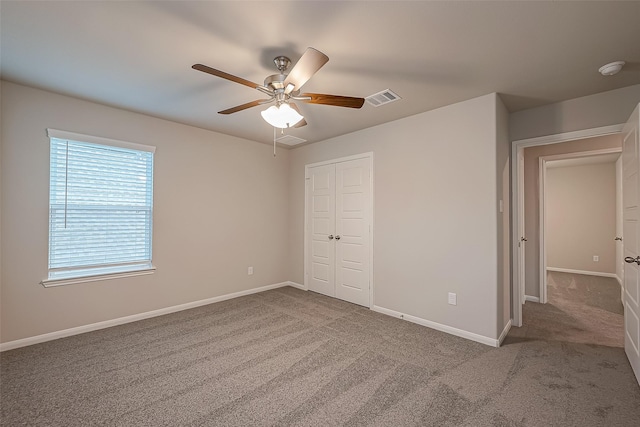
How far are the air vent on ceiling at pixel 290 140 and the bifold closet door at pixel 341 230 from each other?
516 mm

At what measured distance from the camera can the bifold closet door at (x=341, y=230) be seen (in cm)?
400

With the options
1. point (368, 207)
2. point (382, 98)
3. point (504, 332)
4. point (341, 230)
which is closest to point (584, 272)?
point (504, 332)

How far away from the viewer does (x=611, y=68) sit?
2.23 metres

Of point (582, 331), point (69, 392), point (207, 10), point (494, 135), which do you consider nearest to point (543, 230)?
point (582, 331)

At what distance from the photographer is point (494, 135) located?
2.80 m

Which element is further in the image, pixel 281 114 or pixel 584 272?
pixel 584 272

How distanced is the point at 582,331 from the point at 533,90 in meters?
2.71

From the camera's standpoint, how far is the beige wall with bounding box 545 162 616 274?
19.0 feet

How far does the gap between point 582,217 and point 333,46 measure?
7137 millimetres

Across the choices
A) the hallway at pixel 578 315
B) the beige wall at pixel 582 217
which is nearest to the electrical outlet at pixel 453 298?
the hallway at pixel 578 315

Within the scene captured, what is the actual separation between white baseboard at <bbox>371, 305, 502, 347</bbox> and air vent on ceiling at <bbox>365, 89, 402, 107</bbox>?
257 centimetres

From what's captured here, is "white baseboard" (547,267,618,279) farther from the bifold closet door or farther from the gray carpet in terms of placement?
the bifold closet door

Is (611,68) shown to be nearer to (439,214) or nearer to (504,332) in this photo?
(439,214)

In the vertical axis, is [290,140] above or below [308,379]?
above
